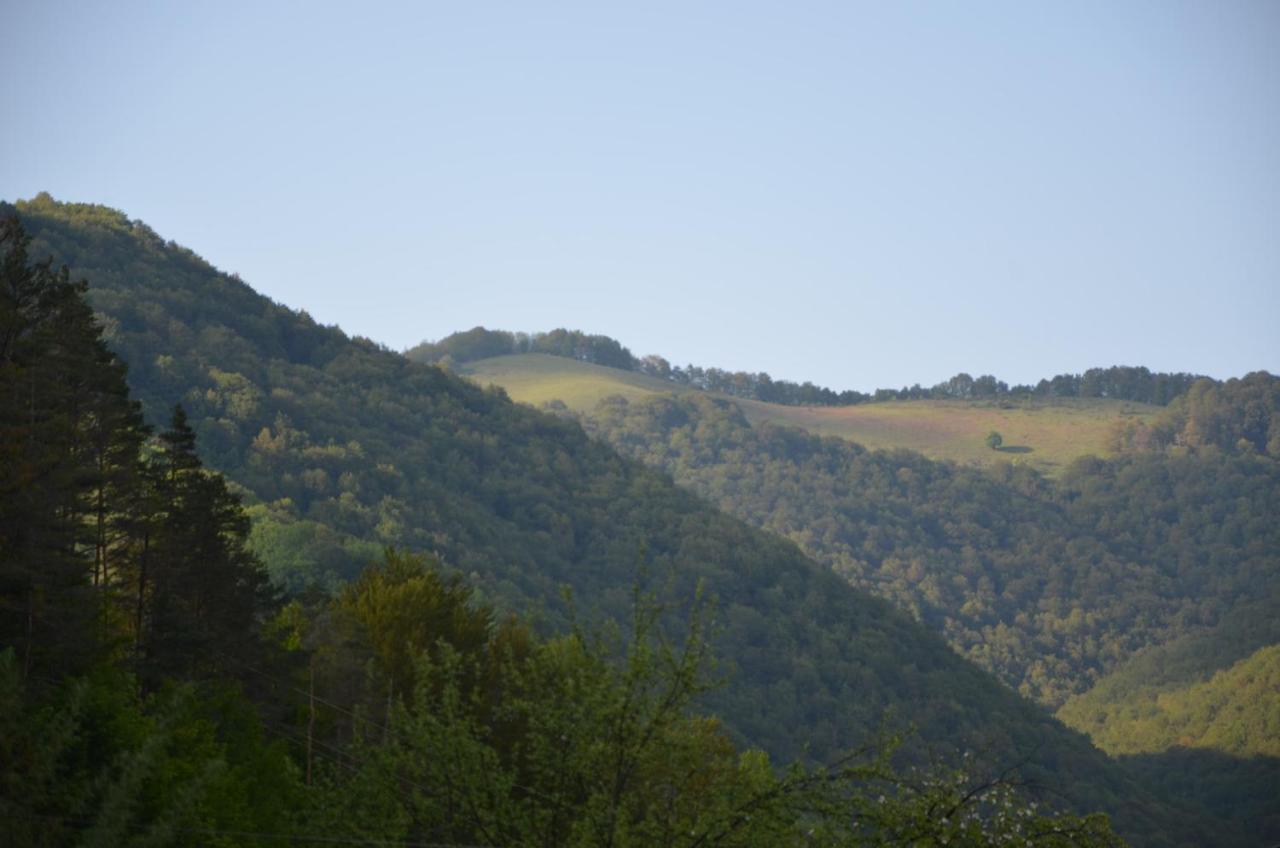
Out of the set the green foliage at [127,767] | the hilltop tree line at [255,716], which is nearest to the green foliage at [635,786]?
the hilltop tree line at [255,716]

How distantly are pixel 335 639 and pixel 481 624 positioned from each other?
5.47 metres

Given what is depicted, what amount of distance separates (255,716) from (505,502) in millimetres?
88207

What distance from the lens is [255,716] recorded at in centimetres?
2978

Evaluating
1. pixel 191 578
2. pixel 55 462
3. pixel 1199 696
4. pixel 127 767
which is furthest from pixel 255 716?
pixel 1199 696

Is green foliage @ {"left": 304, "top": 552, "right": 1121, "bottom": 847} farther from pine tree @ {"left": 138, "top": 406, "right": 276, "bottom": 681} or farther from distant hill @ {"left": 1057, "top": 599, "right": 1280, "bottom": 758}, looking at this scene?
distant hill @ {"left": 1057, "top": 599, "right": 1280, "bottom": 758}

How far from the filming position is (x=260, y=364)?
378 feet

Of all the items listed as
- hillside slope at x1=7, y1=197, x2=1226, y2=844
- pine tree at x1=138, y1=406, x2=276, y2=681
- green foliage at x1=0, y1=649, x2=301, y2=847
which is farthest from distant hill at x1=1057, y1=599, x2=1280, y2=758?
green foliage at x1=0, y1=649, x2=301, y2=847

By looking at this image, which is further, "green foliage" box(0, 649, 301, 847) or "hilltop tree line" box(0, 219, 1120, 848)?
"hilltop tree line" box(0, 219, 1120, 848)

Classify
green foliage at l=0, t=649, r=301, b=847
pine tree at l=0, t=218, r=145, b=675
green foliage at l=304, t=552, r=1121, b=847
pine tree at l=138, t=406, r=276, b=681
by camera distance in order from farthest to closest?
pine tree at l=138, t=406, r=276, b=681 → pine tree at l=0, t=218, r=145, b=675 → green foliage at l=304, t=552, r=1121, b=847 → green foliage at l=0, t=649, r=301, b=847

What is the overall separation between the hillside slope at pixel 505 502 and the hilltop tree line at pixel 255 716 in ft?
138

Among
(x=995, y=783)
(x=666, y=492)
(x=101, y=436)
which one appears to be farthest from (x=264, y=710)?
(x=666, y=492)

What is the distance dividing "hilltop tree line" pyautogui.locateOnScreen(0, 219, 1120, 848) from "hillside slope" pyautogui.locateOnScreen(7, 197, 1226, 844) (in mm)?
42054

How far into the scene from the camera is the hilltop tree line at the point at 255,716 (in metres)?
17.4

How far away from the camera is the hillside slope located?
308 feet
